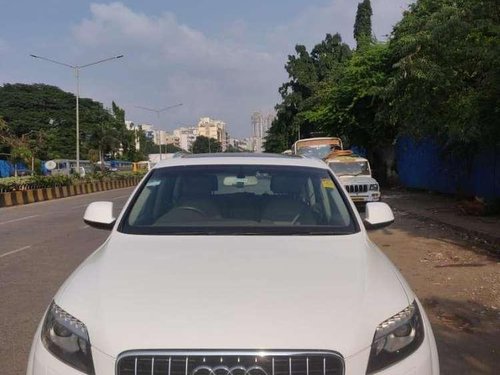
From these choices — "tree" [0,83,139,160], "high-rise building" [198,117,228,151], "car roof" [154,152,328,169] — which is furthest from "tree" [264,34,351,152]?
"high-rise building" [198,117,228,151]

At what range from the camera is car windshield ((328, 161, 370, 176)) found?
727 inches

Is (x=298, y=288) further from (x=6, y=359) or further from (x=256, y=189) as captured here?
(x=6, y=359)

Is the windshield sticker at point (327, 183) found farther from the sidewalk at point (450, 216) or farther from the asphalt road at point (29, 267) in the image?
the sidewalk at point (450, 216)

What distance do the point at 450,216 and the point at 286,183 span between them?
11.5 m

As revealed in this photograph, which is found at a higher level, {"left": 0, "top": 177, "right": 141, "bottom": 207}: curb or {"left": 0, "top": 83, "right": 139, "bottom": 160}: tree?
{"left": 0, "top": 83, "right": 139, "bottom": 160}: tree

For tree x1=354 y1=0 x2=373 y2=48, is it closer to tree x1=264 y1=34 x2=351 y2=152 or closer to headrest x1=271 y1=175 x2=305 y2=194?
tree x1=264 y1=34 x2=351 y2=152

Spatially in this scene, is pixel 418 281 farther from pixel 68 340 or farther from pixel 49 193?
pixel 49 193

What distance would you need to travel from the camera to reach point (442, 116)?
14.5 m

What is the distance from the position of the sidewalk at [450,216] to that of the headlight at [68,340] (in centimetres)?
845

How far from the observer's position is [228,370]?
232 cm

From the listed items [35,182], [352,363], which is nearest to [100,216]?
[352,363]

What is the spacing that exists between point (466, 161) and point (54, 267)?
13.9 metres

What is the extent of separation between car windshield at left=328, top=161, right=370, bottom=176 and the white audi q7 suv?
48.6ft

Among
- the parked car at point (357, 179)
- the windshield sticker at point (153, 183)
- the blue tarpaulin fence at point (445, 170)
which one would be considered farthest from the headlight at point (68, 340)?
the blue tarpaulin fence at point (445, 170)
